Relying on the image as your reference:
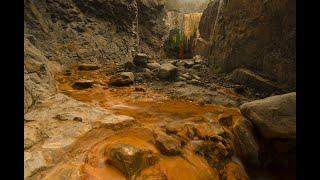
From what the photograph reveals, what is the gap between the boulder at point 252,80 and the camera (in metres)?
6.13

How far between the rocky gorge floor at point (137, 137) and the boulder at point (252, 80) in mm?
600

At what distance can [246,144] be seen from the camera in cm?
392

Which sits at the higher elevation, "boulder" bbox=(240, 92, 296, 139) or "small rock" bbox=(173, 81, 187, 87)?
"small rock" bbox=(173, 81, 187, 87)

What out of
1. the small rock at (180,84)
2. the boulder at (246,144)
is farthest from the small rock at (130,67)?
the boulder at (246,144)

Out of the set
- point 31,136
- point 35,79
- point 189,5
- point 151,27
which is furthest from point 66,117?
point 189,5

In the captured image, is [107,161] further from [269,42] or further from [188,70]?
[188,70]

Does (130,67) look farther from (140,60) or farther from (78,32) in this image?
(78,32)

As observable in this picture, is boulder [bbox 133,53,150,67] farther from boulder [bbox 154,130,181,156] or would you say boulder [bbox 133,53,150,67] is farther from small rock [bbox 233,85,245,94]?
boulder [bbox 154,130,181,156]

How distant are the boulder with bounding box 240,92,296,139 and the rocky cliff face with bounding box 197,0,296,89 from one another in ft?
6.47

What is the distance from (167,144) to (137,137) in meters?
0.43

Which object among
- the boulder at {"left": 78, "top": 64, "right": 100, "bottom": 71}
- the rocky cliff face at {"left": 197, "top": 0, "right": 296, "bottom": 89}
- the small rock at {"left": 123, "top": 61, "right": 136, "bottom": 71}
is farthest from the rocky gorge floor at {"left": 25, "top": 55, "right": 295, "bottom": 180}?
the small rock at {"left": 123, "top": 61, "right": 136, "bottom": 71}

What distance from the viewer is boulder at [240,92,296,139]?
3.89 meters
